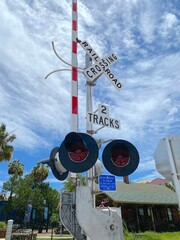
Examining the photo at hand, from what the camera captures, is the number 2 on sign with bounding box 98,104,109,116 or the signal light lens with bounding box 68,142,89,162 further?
the number 2 on sign with bounding box 98,104,109,116

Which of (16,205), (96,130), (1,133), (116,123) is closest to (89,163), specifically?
(96,130)

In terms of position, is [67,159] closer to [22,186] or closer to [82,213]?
[82,213]

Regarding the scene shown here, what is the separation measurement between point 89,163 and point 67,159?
0.27 m

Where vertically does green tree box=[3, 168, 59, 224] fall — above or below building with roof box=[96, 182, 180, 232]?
above

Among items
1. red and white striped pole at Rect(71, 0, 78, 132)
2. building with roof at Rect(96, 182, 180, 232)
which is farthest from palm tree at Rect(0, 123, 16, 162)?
red and white striped pole at Rect(71, 0, 78, 132)

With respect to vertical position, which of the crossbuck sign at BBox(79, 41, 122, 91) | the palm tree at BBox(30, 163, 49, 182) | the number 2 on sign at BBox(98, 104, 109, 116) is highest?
the palm tree at BBox(30, 163, 49, 182)

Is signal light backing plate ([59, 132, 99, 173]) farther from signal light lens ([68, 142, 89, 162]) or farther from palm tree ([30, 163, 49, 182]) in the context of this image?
palm tree ([30, 163, 49, 182])

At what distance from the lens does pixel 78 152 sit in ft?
Result: 9.52

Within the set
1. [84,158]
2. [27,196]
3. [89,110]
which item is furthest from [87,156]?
[27,196]

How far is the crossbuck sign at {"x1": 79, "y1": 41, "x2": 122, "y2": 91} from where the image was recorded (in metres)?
3.99

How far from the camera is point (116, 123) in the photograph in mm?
3781

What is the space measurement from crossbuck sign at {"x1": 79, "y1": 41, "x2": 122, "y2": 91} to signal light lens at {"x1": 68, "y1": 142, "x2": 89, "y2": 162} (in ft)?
4.79

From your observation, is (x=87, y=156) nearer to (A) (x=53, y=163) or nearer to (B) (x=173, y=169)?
(A) (x=53, y=163)

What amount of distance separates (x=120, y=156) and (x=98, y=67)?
1.67 m
